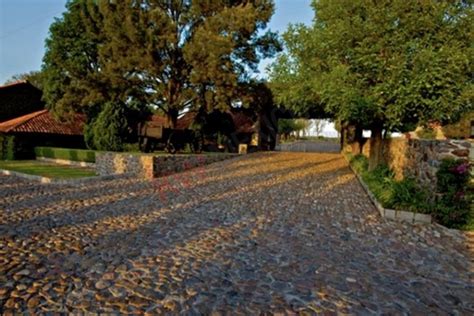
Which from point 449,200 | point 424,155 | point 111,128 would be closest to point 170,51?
point 111,128

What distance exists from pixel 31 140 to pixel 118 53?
39.4 feet

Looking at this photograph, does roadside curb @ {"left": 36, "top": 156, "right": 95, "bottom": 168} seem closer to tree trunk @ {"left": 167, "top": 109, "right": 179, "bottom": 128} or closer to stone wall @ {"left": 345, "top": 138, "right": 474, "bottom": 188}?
tree trunk @ {"left": 167, "top": 109, "right": 179, "bottom": 128}

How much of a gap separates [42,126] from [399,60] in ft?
85.4

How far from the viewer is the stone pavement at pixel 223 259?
3312mm

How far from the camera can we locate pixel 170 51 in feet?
64.5

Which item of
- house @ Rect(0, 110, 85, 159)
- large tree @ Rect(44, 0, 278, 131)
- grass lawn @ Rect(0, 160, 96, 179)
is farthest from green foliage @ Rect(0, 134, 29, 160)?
grass lawn @ Rect(0, 160, 96, 179)

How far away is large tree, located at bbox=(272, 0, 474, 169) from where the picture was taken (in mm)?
8852

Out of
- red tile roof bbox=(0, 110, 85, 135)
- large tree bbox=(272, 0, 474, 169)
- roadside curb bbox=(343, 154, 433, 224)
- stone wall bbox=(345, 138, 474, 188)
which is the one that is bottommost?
roadside curb bbox=(343, 154, 433, 224)

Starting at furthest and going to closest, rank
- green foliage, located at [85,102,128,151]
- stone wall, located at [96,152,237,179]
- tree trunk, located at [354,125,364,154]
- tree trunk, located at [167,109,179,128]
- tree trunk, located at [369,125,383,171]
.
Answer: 1. tree trunk, located at [167,109,179,128]
2. tree trunk, located at [354,125,364,154]
3. green foliage, located at [85,102,128,151]
4. stone wall, located at [96,152,237,179]
5. tree trunk, located at [369,125,383,171]

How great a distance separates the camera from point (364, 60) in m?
9.63

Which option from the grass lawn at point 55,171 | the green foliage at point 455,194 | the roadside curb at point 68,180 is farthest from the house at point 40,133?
the green foliage at point 455,194

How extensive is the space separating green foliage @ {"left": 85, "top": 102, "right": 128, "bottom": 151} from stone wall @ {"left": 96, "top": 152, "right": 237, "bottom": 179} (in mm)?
2455

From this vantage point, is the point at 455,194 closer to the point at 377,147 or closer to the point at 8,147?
the point at 377,147

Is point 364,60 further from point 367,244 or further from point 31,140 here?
point 31,140
